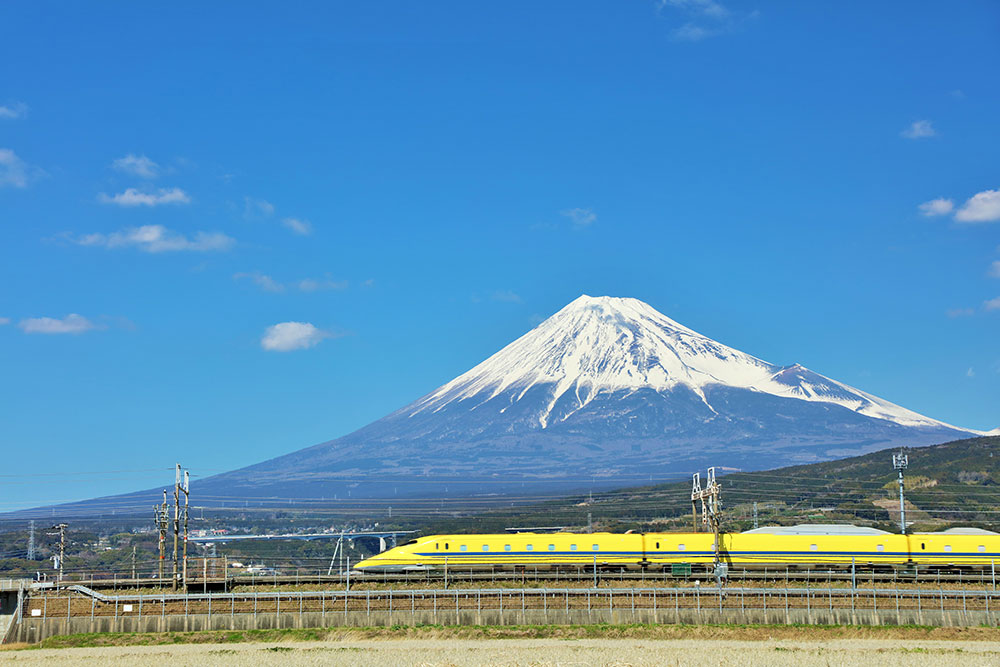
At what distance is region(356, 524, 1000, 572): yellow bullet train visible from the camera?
88.6 meters

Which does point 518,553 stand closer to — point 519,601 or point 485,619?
point 519,601

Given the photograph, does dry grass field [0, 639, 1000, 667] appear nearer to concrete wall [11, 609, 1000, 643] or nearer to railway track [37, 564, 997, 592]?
concrete wall [11, 609, 1000, 643]

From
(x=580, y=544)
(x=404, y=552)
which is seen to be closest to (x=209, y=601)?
(x=404, y=552)

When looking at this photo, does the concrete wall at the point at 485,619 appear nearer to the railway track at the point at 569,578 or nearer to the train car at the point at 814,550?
the railway track at the point at 569,578

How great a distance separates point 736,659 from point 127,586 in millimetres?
47552

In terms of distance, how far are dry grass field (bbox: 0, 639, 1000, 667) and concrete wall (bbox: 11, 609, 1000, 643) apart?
2.70 meters

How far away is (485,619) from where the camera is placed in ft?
226

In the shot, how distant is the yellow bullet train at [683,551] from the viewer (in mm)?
88562

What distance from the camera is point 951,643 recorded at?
2534 inches

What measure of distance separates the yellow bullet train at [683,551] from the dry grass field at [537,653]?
23048mm

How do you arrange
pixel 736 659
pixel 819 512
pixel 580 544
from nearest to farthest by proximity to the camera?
1. pixel 736 659
2. pixel 580 544
3. pixel 819 512

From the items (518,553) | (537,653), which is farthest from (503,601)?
(518,553)

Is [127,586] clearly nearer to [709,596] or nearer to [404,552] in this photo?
[404,552]

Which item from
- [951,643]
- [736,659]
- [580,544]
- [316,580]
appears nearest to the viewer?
[736,659]
